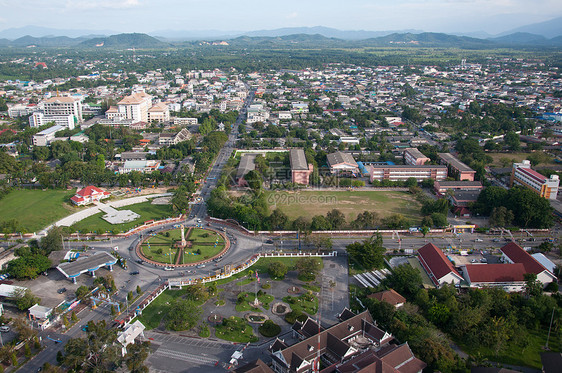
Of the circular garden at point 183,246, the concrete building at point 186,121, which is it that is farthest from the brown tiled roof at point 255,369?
the concrete building at point 186,121

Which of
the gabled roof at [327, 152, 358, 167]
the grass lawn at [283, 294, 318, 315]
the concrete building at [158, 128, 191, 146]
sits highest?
the concrete building at [158, 128, 191, 146]

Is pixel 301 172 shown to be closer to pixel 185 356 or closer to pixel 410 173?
pixel 410 173

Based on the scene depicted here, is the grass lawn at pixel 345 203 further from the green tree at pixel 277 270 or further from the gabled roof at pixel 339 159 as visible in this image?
the green tree at pixel 277 270

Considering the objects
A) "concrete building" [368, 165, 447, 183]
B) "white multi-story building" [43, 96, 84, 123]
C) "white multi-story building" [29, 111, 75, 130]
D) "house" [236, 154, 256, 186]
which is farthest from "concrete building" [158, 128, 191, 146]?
"concrete building" [368, 165, 447, 183]

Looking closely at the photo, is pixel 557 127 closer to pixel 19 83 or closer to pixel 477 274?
pixel 477 274

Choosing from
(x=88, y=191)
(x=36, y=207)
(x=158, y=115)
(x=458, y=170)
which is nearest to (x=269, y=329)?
(x=88, y=191)

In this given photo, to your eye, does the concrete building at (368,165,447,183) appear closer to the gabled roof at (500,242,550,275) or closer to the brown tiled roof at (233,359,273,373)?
the gabled roof at (500,242,550,275)
